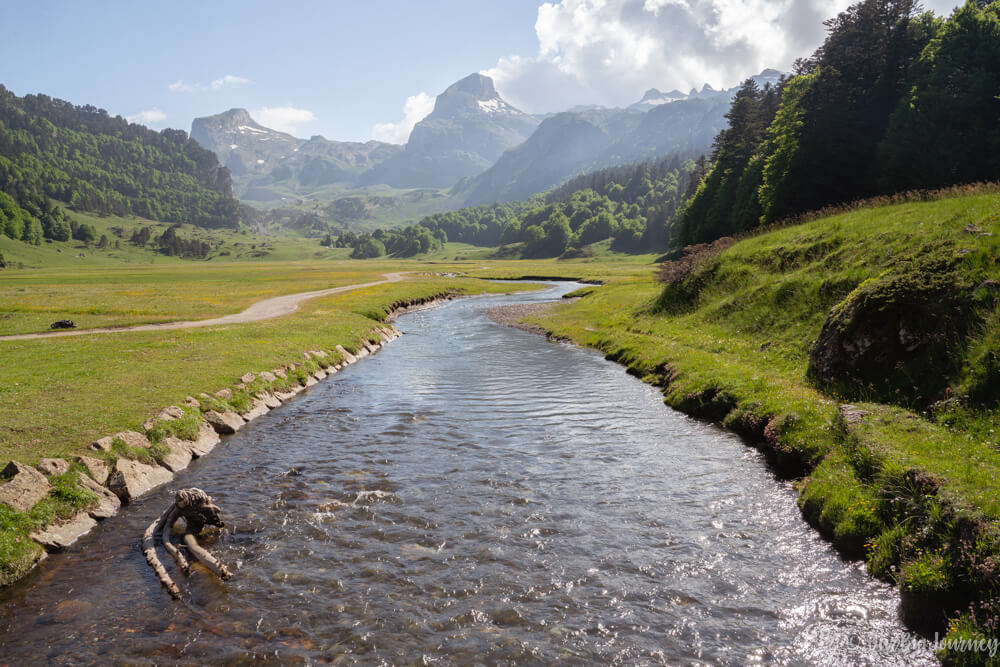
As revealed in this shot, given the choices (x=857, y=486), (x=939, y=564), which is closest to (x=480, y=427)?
(x=857, y=486)

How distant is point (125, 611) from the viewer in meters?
10.9

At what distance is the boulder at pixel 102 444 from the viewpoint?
1694 cm

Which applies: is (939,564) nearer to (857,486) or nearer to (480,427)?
(857,486)

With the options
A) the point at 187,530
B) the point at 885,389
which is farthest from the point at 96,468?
the point at 885,389

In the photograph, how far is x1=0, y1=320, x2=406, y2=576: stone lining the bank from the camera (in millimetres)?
13656

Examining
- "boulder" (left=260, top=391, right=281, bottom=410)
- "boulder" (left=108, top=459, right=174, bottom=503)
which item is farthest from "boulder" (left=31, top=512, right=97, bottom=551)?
"boulder" (left=260, top=391, right=281, bottom=410)

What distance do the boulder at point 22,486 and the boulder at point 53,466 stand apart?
0.27 m

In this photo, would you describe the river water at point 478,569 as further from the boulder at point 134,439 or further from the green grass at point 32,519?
the boulder at point 134,439

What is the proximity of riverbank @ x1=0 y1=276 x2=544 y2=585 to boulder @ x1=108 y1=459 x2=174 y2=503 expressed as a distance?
0.11 ft

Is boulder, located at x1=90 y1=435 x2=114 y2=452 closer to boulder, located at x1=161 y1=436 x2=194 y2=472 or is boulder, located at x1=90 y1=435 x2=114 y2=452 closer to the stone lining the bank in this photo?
the stone lining the bank

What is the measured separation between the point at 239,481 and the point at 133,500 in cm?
297

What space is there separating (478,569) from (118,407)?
1697cm

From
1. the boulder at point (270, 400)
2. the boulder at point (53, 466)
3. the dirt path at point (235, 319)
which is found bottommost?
the boulder at point (270, 400)

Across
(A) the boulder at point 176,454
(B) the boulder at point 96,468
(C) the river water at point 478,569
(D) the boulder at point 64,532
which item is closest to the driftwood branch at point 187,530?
(C) the river water at point 478,569
